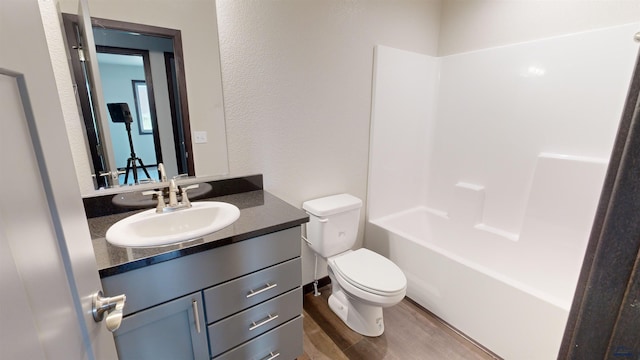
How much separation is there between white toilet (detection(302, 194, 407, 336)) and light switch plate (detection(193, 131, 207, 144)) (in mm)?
726

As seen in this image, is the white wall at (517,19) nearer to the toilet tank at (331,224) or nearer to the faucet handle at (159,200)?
the toilet tank at (331,224)

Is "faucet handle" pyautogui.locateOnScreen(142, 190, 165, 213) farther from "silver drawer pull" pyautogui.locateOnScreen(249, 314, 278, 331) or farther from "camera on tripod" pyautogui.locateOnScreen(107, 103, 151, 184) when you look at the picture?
"silver drawer pull" pyautogui.locateOnScreen(249, 314, 278, 331)

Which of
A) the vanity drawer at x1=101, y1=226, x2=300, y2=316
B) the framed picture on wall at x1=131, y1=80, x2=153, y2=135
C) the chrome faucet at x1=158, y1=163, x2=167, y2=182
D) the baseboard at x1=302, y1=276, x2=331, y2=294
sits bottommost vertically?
the baseboard at x1=302, y1=276, x2=331, y2=294

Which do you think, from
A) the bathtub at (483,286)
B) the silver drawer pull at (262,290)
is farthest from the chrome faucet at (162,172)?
the bathtub at (483,286)

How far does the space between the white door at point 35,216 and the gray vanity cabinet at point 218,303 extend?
14.8 inches

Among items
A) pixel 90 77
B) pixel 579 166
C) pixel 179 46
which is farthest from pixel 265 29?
pixel 579 166

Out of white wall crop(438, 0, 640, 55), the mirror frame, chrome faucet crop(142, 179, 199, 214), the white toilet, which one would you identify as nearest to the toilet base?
the white toilet

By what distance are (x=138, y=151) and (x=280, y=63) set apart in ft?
2.86

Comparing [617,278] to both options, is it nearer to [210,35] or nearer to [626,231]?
[626,231]

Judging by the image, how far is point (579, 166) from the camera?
1587 millimetres

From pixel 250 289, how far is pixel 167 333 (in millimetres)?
317

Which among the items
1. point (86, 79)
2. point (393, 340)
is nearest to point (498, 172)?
point (393, 340)

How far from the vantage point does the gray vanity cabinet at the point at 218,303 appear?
90cm

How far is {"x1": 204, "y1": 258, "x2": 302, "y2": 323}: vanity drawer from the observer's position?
3.43 feet
